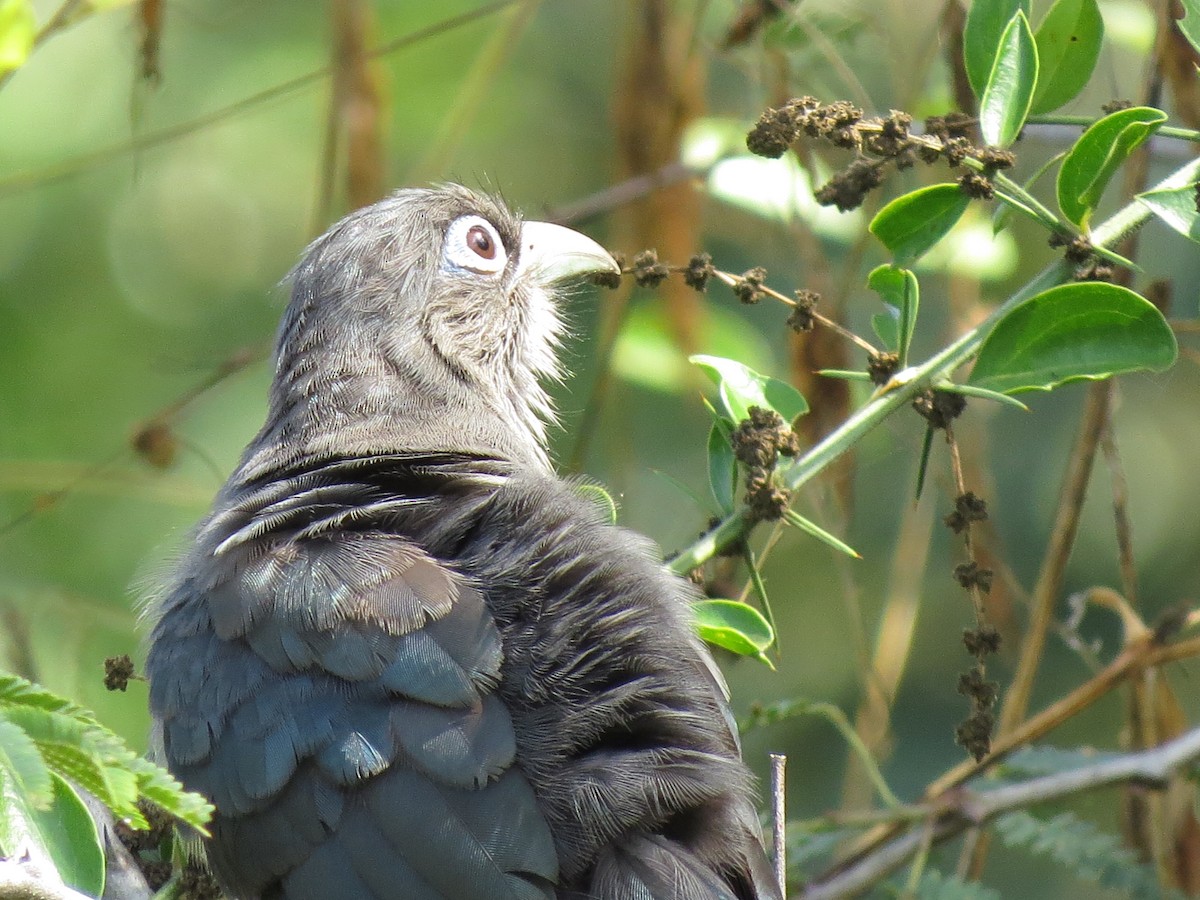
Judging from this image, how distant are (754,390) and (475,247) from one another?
1752mm

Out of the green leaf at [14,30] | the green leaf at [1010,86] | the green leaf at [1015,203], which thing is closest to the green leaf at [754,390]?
the green leaf at [1015,203]

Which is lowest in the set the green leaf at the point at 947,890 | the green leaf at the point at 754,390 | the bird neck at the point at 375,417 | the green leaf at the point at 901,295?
the green leaf at the point at 947,890

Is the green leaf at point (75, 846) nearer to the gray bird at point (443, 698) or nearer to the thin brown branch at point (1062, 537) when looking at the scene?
the gray bird at point (443, 698)

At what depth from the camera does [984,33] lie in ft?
9.74

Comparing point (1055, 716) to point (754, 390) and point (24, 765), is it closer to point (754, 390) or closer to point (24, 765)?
point (754, 390)

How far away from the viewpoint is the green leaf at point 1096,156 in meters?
2.68

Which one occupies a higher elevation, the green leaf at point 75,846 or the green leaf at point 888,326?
the green leaf at point 888,326

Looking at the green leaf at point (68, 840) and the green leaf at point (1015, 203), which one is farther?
the green leaf at point (1015, 203)

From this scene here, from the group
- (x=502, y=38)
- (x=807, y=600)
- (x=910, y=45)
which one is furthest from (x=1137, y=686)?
(x=807, y=600)

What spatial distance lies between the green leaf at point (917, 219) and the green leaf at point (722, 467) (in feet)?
1.65

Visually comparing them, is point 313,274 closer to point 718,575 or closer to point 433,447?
point 433,447

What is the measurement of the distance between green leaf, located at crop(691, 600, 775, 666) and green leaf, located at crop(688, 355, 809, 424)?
0.43 metres

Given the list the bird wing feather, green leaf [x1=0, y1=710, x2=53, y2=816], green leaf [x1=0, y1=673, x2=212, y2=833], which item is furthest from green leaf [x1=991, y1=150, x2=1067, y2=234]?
green leaf [x1=0, y1=710, x2=53, y2=816]

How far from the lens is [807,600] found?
315 inches
